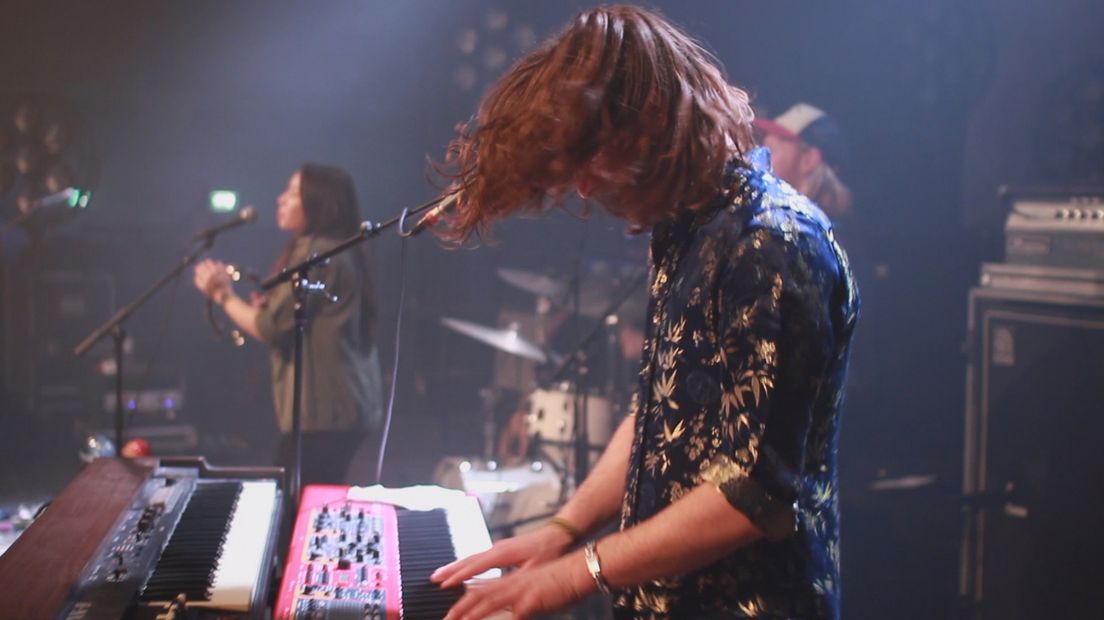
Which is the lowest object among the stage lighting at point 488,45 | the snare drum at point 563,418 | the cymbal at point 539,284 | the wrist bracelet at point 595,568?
the snare drum at point 563,418

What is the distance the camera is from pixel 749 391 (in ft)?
3.93

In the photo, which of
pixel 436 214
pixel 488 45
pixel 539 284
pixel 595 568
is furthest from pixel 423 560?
pixel 488 45

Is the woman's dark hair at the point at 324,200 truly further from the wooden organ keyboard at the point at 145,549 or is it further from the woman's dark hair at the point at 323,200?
the wooden organ keyboard at the point at 145,549

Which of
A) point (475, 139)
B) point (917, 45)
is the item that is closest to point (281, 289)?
point (475, 139)

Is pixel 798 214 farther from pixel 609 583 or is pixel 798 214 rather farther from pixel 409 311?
pixel 409 311

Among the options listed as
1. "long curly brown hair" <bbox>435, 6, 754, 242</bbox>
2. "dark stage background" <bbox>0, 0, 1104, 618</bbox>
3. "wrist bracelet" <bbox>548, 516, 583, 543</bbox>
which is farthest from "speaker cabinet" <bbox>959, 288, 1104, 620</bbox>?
"long curly brown hair" <bbox>435, 6, 754, 242</bbox>

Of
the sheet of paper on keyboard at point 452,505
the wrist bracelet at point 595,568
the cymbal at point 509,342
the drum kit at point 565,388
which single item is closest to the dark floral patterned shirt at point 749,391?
the wrist bracelet at point 595,568

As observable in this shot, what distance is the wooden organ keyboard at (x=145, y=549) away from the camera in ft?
4.61

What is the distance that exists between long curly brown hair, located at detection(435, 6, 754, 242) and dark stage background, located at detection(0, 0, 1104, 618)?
10.2ft

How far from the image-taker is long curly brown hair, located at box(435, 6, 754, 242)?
126 cm

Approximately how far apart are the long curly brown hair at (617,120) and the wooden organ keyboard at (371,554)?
61 cm

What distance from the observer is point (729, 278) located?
4.08 feet

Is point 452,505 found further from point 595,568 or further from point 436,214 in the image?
point 595,568

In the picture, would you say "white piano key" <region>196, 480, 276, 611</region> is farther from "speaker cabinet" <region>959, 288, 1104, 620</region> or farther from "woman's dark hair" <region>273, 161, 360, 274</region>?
"speaker cabinet" <region>959, 288, 1104, 620</region>
